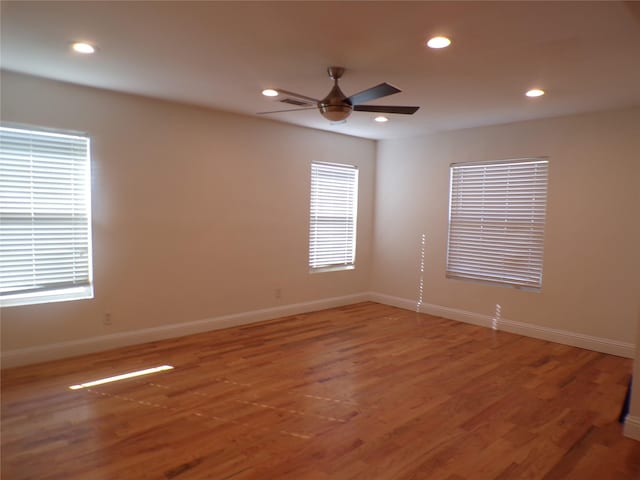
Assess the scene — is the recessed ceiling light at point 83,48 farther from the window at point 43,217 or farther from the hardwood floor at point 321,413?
the hardwood floor at point 321,413

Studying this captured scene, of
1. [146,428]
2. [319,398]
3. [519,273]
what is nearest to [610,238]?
[519,273]

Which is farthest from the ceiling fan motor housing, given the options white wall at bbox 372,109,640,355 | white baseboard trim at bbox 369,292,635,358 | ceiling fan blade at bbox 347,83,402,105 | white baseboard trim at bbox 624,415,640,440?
white baseboard trim at bbox 369,292,635,358

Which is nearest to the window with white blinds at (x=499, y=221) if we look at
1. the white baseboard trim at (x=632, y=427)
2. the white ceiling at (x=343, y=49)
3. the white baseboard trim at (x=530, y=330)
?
the white baseboard trim at (x=530, y=330)

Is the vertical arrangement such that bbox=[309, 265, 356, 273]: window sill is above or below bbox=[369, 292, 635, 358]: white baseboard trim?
above

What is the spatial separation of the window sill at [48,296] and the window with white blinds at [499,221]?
439 centimetres

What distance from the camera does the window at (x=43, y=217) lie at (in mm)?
3543

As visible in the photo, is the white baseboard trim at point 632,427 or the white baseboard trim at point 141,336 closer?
the white baseboard trim at point 632,427

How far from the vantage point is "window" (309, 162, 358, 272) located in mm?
5785

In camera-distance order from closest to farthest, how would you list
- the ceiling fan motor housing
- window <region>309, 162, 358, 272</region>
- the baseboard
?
the ceiling fan motor housing → the baseboard → window <region>309, 162, 358, 272</region>

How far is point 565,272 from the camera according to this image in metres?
4.56

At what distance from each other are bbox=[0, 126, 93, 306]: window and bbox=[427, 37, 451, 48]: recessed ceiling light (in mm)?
3201

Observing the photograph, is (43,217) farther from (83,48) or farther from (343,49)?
(343,49)

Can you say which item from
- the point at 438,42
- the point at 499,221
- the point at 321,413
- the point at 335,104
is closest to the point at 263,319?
the point at 321,413

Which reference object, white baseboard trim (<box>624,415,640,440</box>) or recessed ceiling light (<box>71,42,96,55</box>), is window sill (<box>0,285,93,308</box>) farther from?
white baseboard trim (<box>624,415,640,440</box>)
